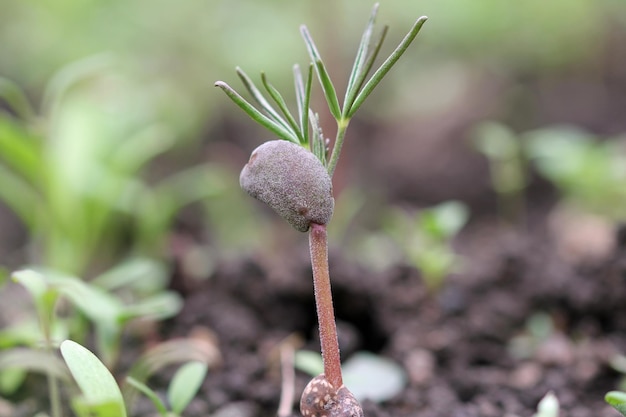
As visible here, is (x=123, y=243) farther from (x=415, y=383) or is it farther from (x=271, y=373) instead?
(x=415, y=383)

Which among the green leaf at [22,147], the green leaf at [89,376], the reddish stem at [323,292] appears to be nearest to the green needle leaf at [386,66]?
the reddish stem at [323,292]

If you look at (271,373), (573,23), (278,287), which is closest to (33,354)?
(271,373)

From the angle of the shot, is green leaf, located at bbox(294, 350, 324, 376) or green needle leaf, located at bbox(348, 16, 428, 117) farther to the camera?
green leaf, located at bbox(294, 350, 324, 376)

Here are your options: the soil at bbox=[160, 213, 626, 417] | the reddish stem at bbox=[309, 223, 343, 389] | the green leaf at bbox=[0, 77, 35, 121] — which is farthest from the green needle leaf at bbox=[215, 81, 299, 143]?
the green leaf at bbox=[0, 77, 35, 121]

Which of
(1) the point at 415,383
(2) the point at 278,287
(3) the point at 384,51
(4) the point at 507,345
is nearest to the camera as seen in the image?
(1) the point at 415,383

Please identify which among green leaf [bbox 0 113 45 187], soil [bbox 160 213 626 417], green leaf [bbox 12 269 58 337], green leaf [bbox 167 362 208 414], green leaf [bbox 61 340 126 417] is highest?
green leaf [bbox 0 113 45 187]

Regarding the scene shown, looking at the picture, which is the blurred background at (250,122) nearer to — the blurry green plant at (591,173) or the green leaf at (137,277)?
the blurry green plant at (591,173)

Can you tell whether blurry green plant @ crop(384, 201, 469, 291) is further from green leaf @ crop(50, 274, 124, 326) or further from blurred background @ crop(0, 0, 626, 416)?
green leaf @ crop(50, 274, 124, 326)
